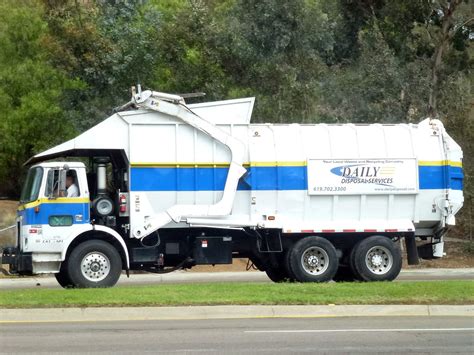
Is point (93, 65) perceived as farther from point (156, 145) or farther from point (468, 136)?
point (468, 136)

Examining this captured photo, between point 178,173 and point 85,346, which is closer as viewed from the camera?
point 85,346

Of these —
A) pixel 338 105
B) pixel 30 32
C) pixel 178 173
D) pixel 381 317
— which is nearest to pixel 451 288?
pixel 381 317

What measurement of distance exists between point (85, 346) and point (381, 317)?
4.90 m

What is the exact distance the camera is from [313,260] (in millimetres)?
18625

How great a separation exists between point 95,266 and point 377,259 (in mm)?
5863

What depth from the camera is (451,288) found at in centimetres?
1534

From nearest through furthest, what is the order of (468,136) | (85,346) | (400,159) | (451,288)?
(85,346)
(451,288)
(400,159)
(468,136)

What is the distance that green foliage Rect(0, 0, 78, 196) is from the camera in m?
27.7

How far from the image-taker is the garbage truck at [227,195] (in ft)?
57.5

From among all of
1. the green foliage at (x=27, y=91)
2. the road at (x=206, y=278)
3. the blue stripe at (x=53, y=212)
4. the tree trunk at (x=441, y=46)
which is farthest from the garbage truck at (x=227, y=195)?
the green foliage at (x=27, y=91)

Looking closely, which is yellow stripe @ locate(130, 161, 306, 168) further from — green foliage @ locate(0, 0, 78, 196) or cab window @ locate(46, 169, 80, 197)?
green foliage @ locate(0, 0, 78, 196)

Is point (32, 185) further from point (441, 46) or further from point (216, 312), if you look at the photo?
point (441, 46)

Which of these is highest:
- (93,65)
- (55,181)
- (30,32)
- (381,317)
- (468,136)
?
(30,32)

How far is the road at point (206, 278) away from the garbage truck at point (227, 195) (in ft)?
8.71
